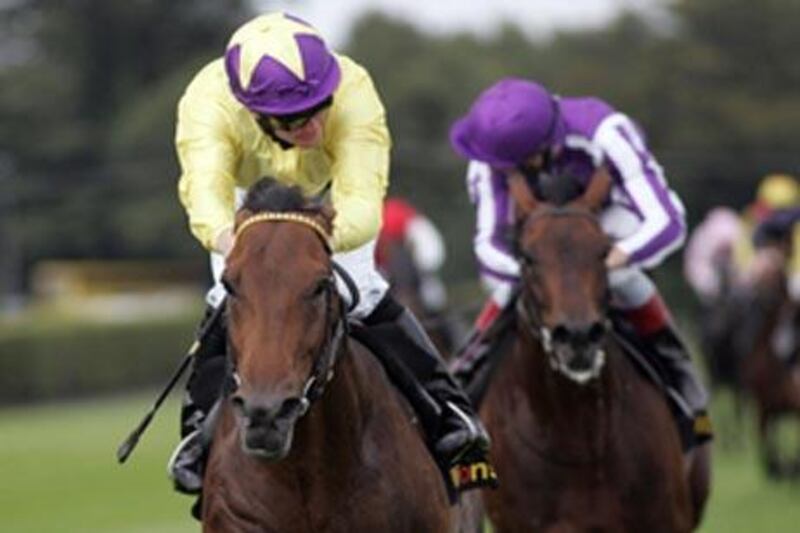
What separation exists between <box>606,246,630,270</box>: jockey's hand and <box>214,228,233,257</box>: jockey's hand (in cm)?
254

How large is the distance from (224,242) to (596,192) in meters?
2.85

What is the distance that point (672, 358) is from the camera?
9.82m

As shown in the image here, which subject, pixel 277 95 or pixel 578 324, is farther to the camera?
pixel 578 324

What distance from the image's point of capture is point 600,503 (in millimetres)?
8953

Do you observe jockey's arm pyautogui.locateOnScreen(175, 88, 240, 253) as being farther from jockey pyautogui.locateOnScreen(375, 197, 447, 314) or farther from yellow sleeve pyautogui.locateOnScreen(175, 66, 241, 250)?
jockey pyautogui.locateOnScreen(375, 197, 447, 314)

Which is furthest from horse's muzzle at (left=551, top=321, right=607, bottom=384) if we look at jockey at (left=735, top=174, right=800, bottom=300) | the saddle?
jockey at (left=735, top=174, right=800, bottom=300)

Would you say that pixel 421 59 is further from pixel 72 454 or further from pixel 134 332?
pixel 72 454

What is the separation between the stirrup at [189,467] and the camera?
6.99 meters

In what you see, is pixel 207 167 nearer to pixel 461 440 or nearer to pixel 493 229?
pixel 461 440

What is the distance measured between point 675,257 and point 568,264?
40.0 meters

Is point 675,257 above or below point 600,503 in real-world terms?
below

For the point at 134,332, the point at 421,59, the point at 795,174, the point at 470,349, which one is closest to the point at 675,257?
the point at 795,174

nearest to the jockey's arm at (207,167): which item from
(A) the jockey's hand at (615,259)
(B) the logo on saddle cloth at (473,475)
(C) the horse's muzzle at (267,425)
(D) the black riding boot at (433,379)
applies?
(C) the horse's muzzle at (267,425)

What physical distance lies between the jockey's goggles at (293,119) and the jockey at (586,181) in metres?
2.20
